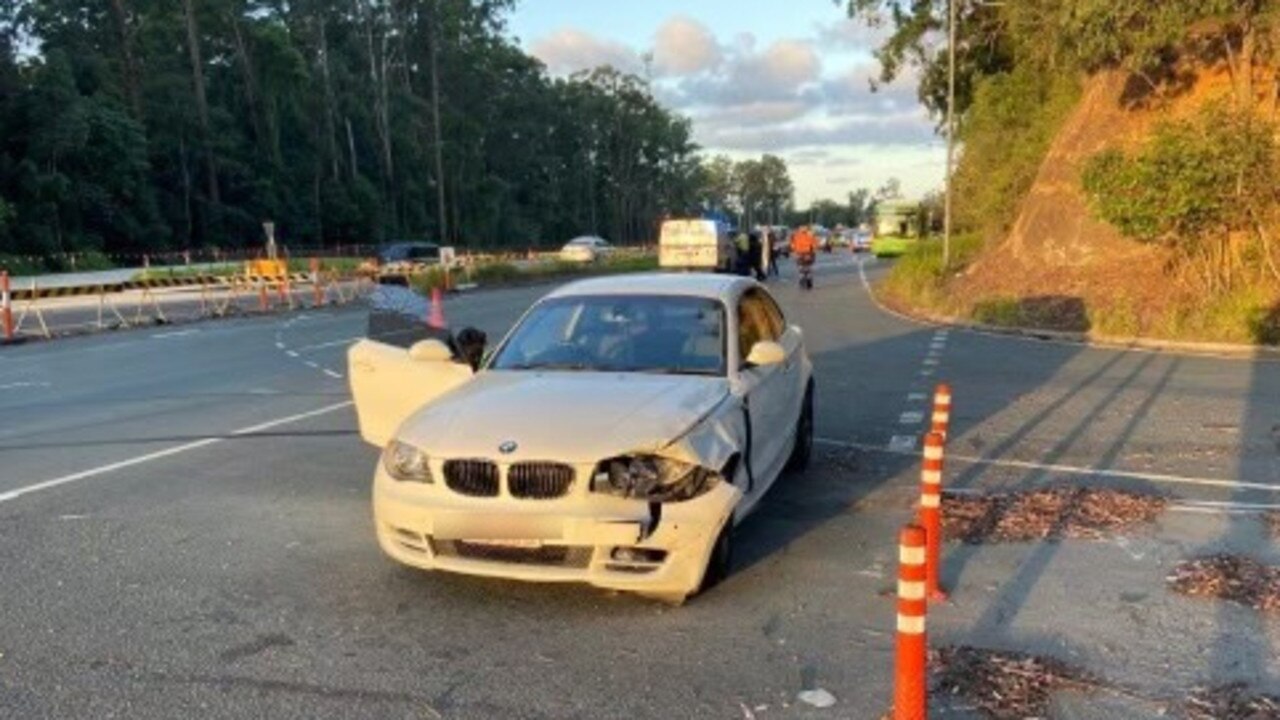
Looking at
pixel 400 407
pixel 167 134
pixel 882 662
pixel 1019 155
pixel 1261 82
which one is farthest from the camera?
pixel 167 134

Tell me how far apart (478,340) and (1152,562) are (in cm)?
463

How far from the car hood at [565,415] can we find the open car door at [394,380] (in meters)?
0.86

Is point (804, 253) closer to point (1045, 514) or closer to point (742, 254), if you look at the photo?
point (742, 254)

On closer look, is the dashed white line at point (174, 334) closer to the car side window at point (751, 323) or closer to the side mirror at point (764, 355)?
the car side window at point (751, 323)

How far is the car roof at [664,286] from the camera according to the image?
24.8ft

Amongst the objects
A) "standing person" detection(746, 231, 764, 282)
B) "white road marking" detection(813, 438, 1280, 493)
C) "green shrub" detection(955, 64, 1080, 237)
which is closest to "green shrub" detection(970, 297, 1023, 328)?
"green shrub" detection(955, 64, 1080, 237)

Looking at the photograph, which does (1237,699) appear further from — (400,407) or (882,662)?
(400,407)

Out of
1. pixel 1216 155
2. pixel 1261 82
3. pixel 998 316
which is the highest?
pixel 1261 82

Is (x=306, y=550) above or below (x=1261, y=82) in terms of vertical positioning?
below

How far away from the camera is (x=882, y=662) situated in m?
5.03

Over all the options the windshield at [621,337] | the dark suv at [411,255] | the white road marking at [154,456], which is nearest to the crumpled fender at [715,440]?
the windshield at [621,337]

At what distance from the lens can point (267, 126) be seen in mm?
73750

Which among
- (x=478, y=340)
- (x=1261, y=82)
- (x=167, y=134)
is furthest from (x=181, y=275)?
(x=478, y=340)

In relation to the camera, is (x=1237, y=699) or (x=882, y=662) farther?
(x=882, y=662)
